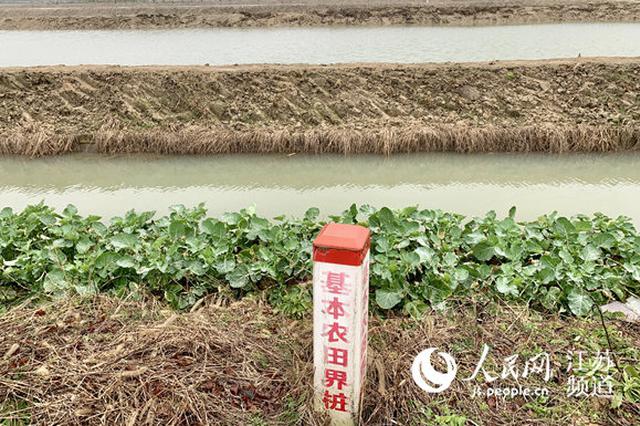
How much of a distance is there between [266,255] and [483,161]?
5046mm

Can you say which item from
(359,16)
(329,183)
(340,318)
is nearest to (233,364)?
(340,318)

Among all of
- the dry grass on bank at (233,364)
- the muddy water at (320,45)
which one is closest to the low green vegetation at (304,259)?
the dry grass on bank at (233,364)

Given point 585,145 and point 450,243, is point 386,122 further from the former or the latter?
point 450,243

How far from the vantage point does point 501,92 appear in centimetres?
890

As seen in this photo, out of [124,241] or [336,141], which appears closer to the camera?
[124,241]

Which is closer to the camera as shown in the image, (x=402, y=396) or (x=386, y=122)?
(x=402, y=396)

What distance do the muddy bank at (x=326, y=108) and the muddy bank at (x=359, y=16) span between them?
9.79m

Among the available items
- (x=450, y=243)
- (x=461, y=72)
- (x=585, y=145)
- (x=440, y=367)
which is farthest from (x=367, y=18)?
(x=440, y=367)

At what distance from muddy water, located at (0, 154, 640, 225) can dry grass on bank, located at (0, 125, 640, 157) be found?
0.19 meters

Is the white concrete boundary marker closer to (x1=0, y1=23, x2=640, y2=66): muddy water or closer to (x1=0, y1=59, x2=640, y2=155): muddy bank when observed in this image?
(x1=0, y1=59, x2=640, y2=155): muddy bank

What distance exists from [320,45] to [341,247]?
12.6 metres

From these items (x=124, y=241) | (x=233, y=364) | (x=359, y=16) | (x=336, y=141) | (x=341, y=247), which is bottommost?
(x=233, y=364)

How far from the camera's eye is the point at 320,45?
45.3 ft

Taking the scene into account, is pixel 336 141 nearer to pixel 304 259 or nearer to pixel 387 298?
pixel 304 259
